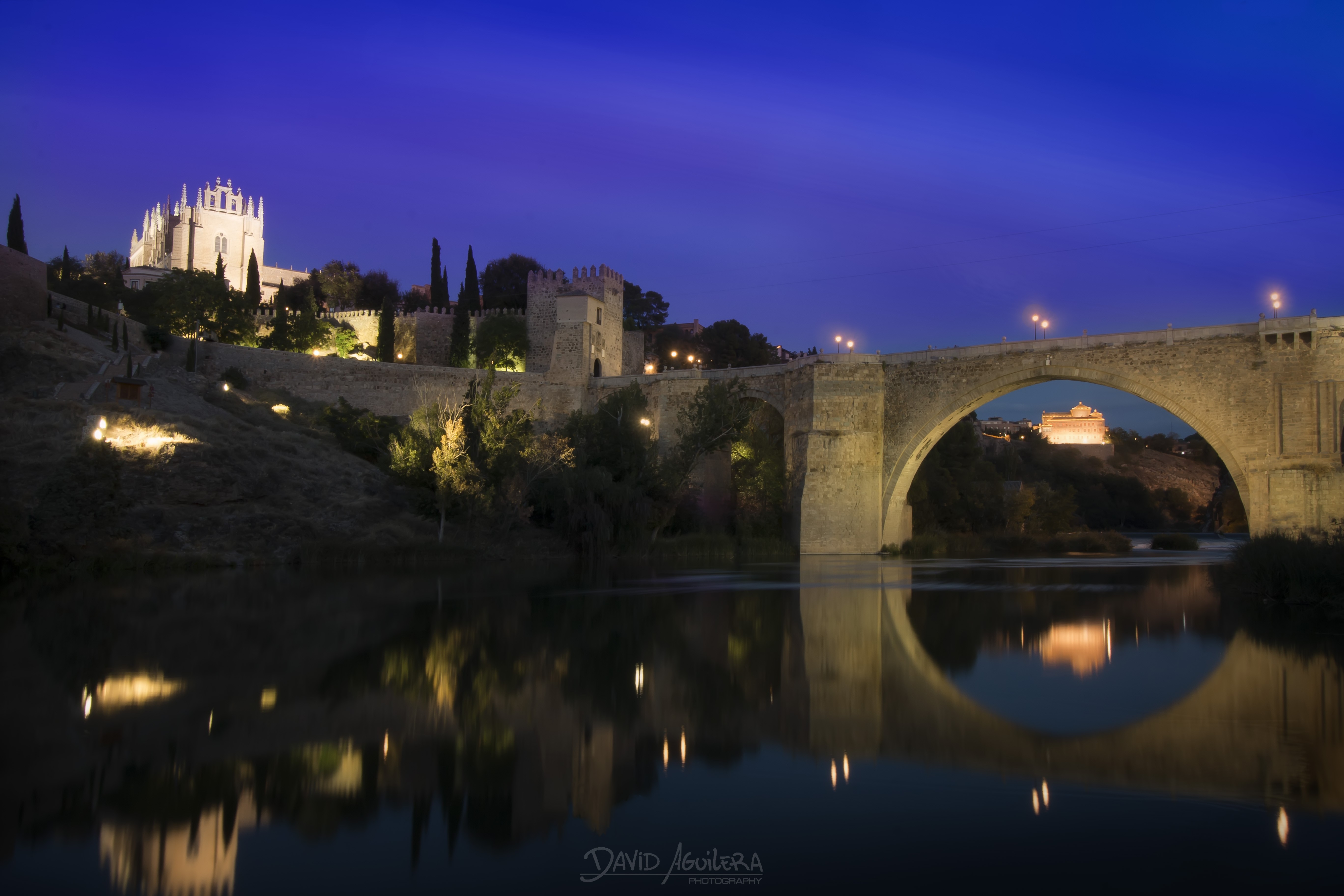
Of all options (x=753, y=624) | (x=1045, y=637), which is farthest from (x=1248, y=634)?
(x=753, y=624)

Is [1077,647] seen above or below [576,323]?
below

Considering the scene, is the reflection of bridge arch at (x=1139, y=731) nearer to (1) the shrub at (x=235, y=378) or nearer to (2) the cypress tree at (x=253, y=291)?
(1) the shrub at (x=235, y=378)

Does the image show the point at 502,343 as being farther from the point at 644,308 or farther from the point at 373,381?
the point at 644,308

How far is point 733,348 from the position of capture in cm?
5228

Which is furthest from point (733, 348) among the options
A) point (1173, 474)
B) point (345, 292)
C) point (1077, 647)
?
point (1077, 647)

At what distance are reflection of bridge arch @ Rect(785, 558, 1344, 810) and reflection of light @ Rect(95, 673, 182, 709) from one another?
348 cm

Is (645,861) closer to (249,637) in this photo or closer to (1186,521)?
(249,637)

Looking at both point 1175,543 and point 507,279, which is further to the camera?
point 507,279

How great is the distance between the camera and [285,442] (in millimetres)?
21609

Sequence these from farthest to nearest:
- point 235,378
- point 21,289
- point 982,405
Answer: point 235,378, point 21,289, point 982,405

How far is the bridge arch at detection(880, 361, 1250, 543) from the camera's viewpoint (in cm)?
1994

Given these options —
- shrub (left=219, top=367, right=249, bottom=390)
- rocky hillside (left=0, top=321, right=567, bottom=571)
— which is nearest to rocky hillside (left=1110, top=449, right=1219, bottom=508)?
shrub (left=219, top=367, right=249, bottom=390)

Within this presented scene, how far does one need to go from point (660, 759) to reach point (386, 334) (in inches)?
1459

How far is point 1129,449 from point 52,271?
71.3 metres
